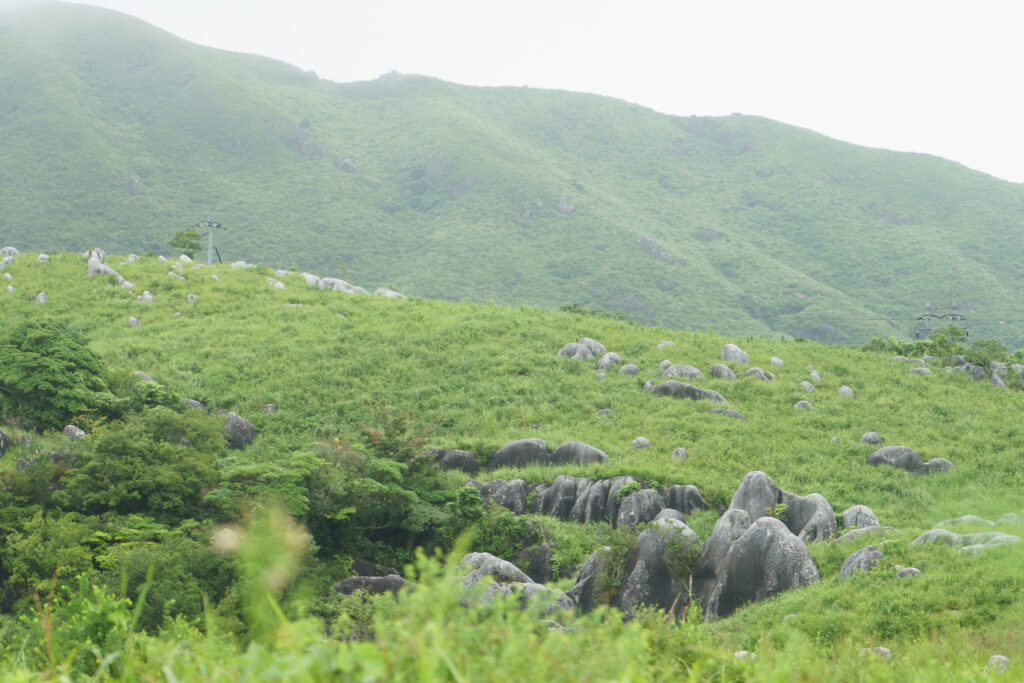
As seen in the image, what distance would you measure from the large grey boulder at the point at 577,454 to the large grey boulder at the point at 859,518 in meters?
6.30

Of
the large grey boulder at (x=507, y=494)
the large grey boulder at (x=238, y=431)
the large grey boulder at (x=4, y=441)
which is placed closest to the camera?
the large grey boulder at (x=4, y=441)

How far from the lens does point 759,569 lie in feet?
43.6

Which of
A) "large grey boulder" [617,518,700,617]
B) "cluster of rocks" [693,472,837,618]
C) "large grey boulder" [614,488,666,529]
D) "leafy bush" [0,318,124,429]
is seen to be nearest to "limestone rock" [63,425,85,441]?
"leafy bush" [0,318,124,429]

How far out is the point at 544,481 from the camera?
19.1m

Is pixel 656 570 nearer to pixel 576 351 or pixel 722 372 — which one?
pixel 722 372

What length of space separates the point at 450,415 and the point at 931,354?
71.1 feet

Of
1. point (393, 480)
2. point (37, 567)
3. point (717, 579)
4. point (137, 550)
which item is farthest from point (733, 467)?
Answer: point (37, 567)

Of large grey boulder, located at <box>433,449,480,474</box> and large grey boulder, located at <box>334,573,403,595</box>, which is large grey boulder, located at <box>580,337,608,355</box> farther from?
large grey boulder, located at <box>334,573,403,595</box>

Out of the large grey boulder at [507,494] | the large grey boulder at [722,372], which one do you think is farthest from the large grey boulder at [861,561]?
the large grey boulder at [722,372]

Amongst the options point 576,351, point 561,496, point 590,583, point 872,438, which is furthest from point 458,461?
point 872,438

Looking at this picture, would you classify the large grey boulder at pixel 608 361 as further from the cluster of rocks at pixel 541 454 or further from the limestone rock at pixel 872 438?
the limestone rock at pixel 872 438

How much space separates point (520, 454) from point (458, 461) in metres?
1.86

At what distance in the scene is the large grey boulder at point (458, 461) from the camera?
21.0 m

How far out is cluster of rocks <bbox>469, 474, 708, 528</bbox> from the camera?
1725 centimetres
